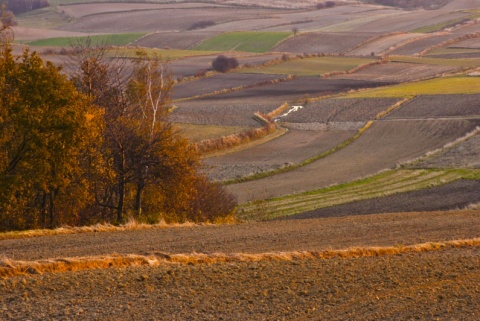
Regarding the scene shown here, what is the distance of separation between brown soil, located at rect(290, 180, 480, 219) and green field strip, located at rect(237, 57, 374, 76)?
58.1 metres

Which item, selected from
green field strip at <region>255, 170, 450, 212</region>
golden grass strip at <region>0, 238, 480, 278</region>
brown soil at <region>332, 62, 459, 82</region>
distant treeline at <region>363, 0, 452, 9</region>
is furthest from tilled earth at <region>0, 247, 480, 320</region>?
distant treeline at <region>363, 0, 452, 9</region>

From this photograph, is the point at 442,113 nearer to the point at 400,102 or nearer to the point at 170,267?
the point at 400,102

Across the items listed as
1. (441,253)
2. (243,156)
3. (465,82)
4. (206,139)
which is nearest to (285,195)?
(243,156)

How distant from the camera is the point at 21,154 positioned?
2706 cm

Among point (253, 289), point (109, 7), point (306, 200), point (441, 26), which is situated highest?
point (109, 7)

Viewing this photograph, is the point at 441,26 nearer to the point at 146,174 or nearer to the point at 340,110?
the point at 340,110

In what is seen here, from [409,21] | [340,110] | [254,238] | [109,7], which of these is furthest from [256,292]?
[109,7]

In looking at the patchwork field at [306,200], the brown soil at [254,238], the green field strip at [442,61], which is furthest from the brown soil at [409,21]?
the brown soil at [254,238]

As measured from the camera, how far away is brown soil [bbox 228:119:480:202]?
45531mm

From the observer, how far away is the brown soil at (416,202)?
1476 inches

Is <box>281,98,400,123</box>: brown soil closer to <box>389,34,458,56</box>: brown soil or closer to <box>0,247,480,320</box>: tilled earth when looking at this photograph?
<box>389,34,458,56</box>: brown soil

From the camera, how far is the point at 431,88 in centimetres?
8419

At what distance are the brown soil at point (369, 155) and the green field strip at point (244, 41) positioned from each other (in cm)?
6176

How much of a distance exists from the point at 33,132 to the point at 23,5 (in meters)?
152
